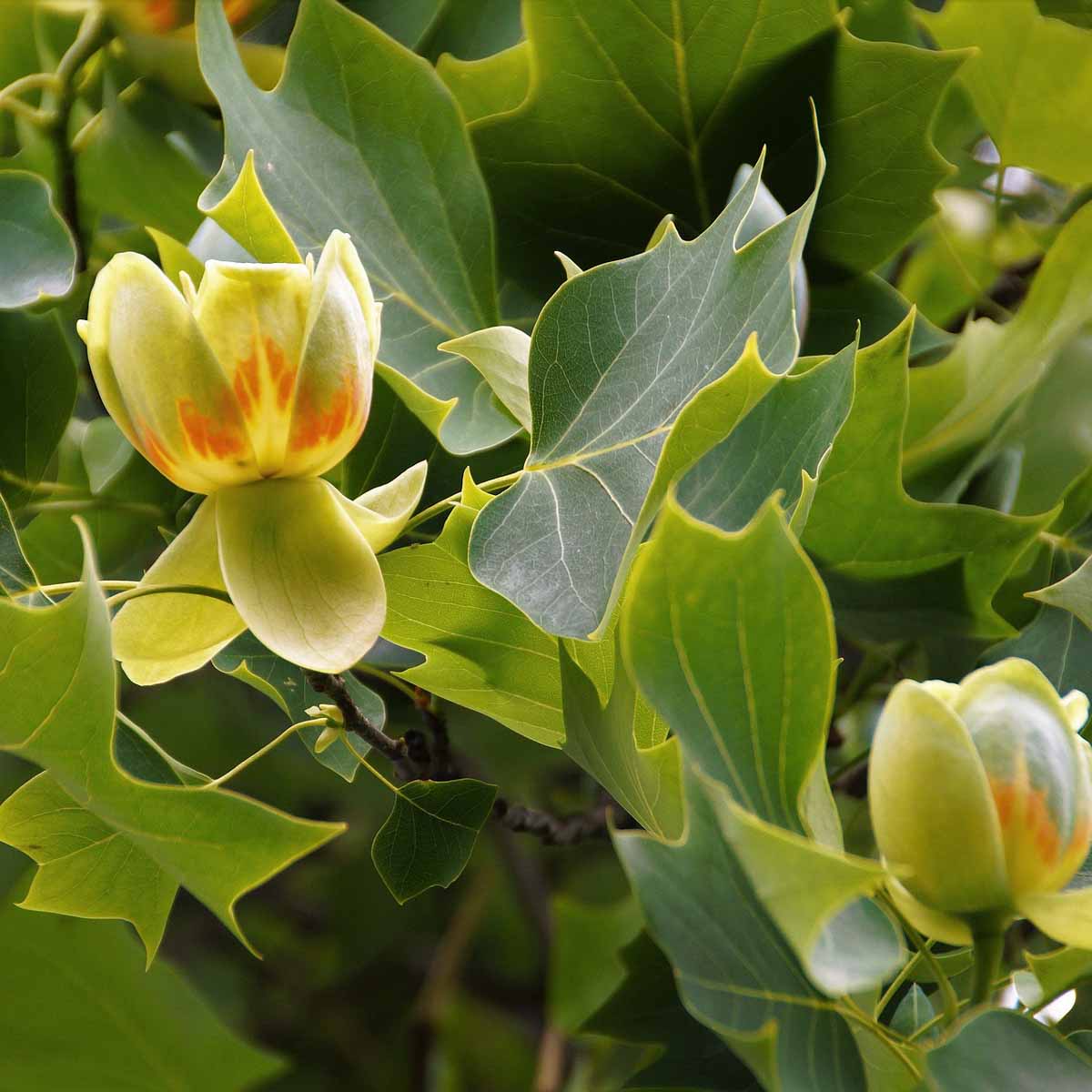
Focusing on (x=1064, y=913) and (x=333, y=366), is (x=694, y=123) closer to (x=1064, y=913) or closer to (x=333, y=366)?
(x=333, y=366)

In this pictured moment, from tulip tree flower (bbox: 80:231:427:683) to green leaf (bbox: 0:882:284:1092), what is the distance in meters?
0.43

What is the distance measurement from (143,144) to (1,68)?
120 millimetres

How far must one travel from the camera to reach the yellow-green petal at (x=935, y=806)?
0.36 metres

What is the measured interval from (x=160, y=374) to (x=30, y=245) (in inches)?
9.1

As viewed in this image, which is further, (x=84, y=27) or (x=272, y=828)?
(x=84, y=27)

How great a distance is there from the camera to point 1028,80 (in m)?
0.65

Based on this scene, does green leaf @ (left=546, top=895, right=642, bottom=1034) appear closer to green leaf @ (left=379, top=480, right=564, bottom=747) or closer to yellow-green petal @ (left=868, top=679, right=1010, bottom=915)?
green leaf @ (left=379, top=480, right=564, bottom=747)

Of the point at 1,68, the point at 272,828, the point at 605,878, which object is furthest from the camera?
the point at 605,878

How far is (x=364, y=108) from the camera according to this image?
581 mm

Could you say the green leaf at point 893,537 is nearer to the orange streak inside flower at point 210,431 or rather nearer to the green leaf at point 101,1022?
the orange streak inside flower at point 210,431

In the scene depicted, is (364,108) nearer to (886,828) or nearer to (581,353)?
(581,353)

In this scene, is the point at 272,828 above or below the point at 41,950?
above

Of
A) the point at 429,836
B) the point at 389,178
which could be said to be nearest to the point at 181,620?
the point at 429,836

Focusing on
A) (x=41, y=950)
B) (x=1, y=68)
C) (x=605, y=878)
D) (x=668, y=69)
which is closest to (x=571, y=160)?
(x=668, y=69)
